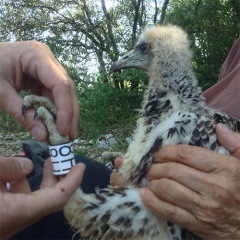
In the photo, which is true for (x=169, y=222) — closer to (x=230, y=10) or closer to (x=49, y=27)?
(x=230, y=10)

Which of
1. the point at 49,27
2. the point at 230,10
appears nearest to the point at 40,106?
the point at 230,10

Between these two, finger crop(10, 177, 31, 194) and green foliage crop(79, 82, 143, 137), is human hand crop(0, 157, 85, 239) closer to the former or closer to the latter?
finger crop(10, 177, 31, 194)

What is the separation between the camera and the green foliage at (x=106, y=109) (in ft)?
24.0

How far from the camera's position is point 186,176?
5.45 feet

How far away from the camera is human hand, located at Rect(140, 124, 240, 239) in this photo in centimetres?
163

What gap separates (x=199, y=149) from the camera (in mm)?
1675

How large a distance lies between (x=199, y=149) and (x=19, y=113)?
760 millimetres

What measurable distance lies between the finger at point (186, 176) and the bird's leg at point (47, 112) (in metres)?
0.46

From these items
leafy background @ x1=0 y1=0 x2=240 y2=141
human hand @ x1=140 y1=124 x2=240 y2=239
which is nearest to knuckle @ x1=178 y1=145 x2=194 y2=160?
human hand @ x1=140 y1=124 x2=240 y2=239

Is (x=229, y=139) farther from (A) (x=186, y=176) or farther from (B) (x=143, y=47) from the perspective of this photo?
(B) (x=143, y=47)

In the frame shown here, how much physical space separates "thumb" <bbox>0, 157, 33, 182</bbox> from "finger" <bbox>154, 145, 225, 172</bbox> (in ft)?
2.06

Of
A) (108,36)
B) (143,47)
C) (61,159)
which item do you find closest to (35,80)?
(61,159)

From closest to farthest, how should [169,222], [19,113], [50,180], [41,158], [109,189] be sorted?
[50,180] < [19,113] < [169,222] < [109,189] < [41,158]

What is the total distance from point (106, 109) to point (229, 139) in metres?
6.37
